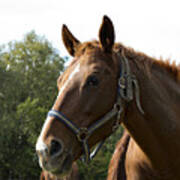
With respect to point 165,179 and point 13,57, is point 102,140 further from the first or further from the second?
point 13,57

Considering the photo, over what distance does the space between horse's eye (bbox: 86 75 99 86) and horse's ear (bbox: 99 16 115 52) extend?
436mm

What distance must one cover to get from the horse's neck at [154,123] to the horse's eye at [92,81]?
508mm

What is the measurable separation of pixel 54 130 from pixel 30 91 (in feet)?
119

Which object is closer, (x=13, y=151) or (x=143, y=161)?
(x=143, y=161)

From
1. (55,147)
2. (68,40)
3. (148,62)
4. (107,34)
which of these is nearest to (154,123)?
(148,62)

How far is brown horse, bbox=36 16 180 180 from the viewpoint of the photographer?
127 inches

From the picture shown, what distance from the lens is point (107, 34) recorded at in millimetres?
3637

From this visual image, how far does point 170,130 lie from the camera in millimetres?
3783

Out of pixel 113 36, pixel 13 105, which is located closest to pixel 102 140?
pixel 113 36

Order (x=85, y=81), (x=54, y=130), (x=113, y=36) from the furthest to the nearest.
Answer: (x=113, y=36), (x=85, y=81), (x=54, y=130)

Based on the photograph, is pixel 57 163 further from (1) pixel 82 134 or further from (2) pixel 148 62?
(2) pixel 148 62

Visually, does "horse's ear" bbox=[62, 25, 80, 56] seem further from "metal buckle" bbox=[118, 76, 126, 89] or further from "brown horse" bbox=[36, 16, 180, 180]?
"metal buckle" bbox=[118, 76, 126, 89]

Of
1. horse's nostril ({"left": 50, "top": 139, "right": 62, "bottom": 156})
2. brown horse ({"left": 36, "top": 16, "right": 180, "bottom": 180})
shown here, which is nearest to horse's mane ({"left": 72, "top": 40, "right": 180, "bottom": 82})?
brown horse ({"left": 36, "top": 16, "right": 180, "bottom": 180})

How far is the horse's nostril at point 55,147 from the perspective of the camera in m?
3.05
